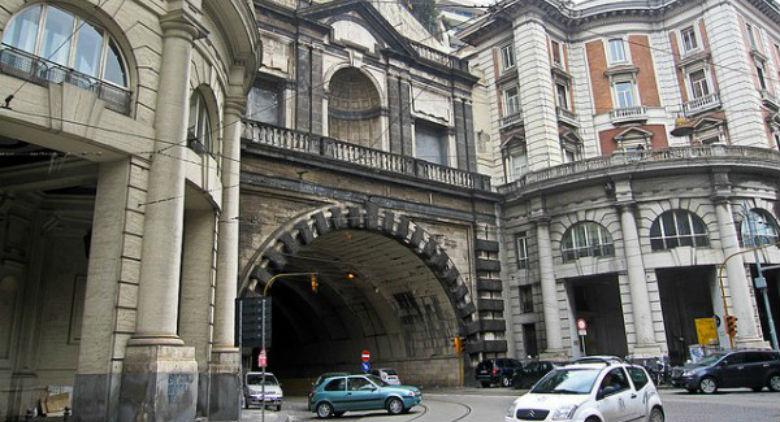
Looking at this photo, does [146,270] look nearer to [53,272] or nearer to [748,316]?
[53,272]

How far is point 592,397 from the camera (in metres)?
10.8

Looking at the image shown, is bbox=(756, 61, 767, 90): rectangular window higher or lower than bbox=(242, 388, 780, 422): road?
higher

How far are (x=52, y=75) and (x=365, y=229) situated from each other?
16.5 meters

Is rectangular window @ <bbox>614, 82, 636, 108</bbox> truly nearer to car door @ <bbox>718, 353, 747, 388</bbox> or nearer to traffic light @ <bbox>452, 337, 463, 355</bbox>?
traffic light @ <bbox>452, 337, 463, 355</bbox>

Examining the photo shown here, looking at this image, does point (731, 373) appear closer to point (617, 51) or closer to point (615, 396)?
point (615, 396)

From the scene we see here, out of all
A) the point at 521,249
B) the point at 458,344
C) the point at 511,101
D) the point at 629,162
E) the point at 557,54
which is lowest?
the point at 458,344

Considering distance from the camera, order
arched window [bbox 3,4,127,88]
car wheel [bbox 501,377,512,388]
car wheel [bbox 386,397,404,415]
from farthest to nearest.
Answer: car wheel [bbox 501,377,512,388] → car wheel [bbox 386,397,404,415] → arched window [bbox 3,4,127,88]

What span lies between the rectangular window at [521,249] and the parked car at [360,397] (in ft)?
47.3

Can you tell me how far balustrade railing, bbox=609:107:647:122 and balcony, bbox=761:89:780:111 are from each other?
630cm

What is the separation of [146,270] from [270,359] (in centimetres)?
2953

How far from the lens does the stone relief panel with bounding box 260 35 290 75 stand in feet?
91.1

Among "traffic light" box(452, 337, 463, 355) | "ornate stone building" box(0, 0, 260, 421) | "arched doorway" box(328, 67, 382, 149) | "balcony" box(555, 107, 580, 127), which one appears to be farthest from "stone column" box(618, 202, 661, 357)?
"ornate stone building" box(0, 0, 260, 421)

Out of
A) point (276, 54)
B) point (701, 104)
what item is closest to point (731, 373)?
point (701, 104)

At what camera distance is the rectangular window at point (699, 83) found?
36281 millimetres
